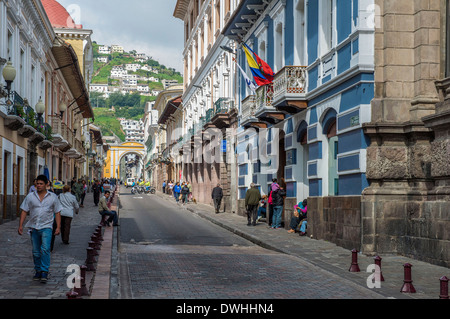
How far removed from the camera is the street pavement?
9.02 meters

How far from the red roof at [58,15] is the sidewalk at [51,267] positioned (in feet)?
112

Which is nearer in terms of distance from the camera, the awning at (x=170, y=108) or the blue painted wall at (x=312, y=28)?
the blue painted wall at (x=312, y=28)

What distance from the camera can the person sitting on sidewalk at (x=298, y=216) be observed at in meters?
18.5

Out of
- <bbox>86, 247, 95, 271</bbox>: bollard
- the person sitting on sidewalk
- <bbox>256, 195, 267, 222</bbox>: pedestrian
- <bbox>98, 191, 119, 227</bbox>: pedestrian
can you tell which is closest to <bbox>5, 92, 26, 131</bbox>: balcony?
<bbox>98, 191, 119, 227</bbox>: pedestrian

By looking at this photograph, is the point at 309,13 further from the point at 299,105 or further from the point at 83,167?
the point at 83,167

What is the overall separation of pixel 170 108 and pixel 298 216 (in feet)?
129

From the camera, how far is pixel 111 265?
11.4 m

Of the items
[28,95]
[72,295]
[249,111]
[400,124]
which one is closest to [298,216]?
[249,111]

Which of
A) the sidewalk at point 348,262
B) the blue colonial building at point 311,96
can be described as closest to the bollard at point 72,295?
the sidewalk at point 348,262

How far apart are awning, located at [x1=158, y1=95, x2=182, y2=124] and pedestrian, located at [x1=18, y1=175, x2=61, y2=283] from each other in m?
40.0

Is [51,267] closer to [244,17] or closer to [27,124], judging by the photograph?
[27,124]

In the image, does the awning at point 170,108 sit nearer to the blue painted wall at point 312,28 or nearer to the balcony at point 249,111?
the balcony at point 249,111

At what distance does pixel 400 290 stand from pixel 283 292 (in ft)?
5.51

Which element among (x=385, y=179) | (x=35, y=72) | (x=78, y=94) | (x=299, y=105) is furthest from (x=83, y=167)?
(x=385, y=179)
